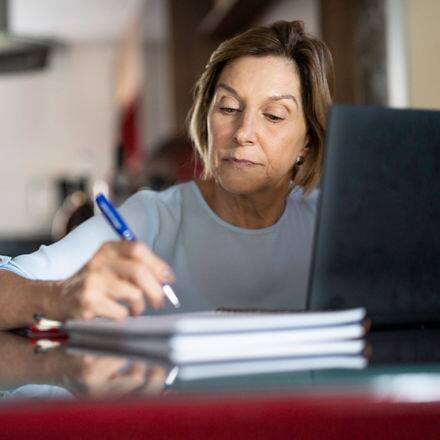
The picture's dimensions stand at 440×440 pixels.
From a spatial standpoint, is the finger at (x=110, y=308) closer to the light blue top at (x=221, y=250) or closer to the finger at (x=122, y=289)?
the finger at (x=122, y=289)

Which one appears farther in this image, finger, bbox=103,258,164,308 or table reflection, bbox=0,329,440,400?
finger, bbox=103,258,164,308

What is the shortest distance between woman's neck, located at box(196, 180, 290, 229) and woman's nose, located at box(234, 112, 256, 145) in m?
0.15

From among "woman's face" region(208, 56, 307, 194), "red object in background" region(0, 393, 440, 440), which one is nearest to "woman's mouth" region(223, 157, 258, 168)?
"woman's face" region(208, 56, 307, 194)

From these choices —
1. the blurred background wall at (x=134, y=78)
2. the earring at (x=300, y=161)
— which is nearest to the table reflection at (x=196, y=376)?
the earring at (x=300, y=161)

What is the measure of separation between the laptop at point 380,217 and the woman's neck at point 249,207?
0.64 m

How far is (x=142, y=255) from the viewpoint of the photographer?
2.68 feet

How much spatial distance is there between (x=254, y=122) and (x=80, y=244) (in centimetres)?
37

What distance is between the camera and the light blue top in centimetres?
155

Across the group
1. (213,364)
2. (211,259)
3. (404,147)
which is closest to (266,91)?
(211,259)

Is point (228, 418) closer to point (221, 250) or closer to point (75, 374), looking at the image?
point (75, 374)

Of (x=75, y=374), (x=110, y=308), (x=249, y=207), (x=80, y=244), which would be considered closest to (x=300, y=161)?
(x=249, y=207)

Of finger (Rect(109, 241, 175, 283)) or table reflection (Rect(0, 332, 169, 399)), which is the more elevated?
finger (Rect(109, 241, 175, 283))

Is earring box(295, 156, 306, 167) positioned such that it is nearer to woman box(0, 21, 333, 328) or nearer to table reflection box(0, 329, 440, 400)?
woman box(0, 21, 333, 328)

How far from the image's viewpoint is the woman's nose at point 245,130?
1.45m
